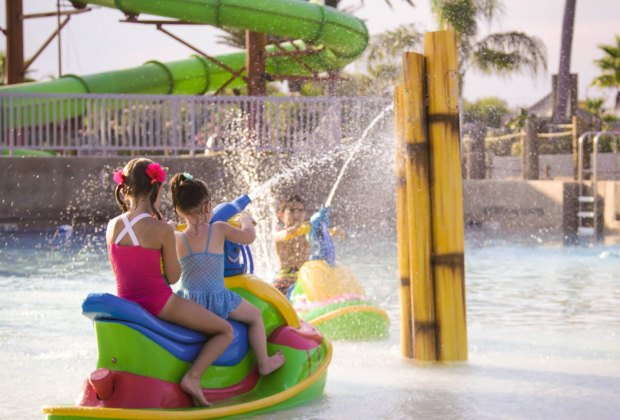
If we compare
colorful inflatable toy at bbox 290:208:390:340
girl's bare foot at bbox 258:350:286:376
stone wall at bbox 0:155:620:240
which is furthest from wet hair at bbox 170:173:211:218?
stone wall at bbox 0:155:620:240

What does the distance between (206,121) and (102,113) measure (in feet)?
6.19

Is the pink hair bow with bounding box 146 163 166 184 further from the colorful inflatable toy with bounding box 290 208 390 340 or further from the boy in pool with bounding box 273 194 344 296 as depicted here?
the boy in pool with bounding box 273 194 344 296

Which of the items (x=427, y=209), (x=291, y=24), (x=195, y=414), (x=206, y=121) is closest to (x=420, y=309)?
(x=427, y=209)

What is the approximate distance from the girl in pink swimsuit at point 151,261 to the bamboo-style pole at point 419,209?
2099 millimetres

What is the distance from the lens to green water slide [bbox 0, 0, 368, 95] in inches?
914

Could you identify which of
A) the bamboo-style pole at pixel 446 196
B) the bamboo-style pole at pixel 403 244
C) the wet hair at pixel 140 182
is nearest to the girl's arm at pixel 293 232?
the bamboo-style pole at pixel 403 244

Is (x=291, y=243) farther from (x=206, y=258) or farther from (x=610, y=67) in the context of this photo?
(x=610, y=67)

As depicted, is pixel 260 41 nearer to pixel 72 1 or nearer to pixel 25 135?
pixel 72 1

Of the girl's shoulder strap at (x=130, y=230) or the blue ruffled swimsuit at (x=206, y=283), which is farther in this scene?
the blue ruffled swimsuit at (x=206, y=283)

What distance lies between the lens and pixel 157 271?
537cm

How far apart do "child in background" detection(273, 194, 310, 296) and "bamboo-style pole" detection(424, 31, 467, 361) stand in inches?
68.3

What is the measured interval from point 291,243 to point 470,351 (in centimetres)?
181

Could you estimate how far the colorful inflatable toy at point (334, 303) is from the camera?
8.38 metres

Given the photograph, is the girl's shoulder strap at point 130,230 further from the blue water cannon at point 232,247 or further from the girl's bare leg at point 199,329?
the blue water cannon at point 232,247
